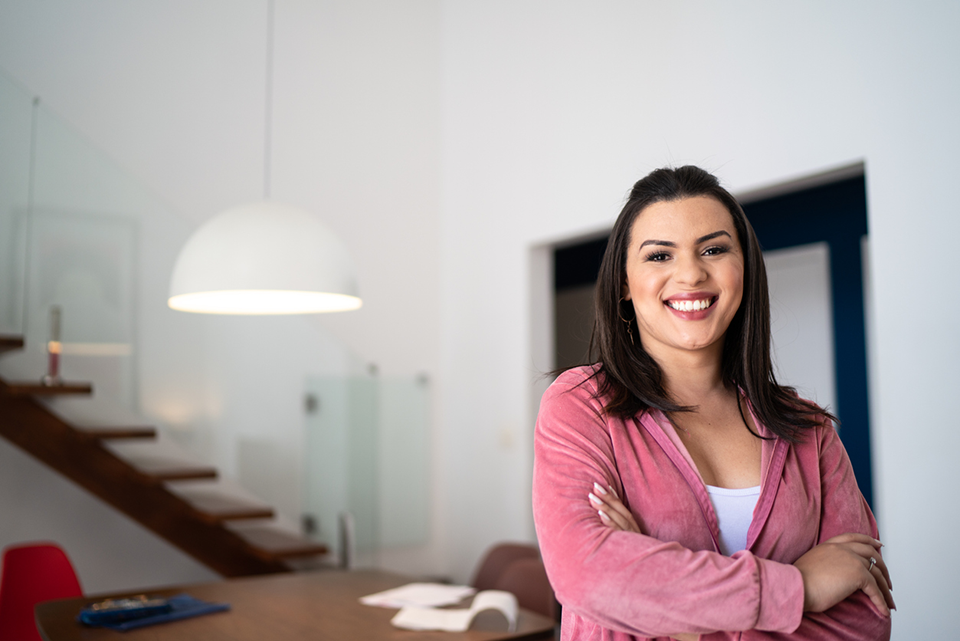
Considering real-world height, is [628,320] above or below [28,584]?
above

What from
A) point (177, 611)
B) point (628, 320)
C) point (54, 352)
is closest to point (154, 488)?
point (54, 352)

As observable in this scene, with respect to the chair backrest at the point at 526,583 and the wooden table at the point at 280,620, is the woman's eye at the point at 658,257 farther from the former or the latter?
the chair backrest at the point at 526,583

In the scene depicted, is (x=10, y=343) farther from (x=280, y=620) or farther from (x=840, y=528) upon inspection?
(x=840, y=528)

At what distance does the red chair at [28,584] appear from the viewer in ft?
8.66

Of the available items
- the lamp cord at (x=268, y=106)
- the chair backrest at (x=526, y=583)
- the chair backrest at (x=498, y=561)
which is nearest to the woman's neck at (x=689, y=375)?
the chair backrest at (x=526, y=583)

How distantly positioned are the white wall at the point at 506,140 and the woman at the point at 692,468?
1430 mm

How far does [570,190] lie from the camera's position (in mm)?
3896

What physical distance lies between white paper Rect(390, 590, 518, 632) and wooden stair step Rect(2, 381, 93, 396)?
192 cm

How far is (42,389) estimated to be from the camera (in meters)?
3.18

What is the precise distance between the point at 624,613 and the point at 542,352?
3.17m

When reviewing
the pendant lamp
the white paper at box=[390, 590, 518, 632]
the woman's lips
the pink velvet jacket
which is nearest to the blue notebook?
the white paper at box=[390, 590, 518, 632]

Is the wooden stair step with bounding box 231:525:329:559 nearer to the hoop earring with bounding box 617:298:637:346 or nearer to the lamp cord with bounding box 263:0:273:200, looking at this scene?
the lamp cord with bounding box 263:0:273:200

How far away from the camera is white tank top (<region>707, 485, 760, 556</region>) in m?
1.16

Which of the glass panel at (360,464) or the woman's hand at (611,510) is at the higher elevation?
the woman's hand at (611,510)
